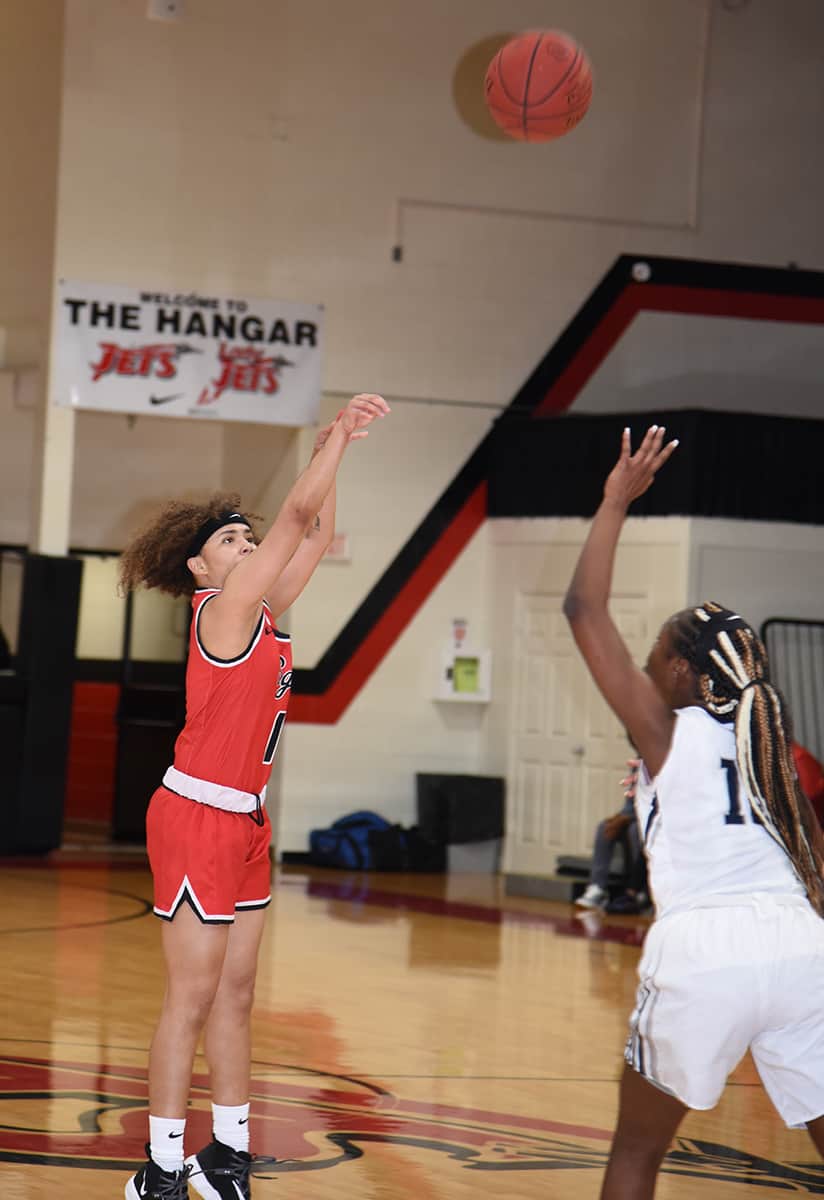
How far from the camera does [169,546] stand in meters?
4.00

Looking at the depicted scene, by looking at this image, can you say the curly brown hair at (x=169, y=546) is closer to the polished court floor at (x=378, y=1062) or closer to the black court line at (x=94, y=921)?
the polished court floor at (x=378, y=1062)

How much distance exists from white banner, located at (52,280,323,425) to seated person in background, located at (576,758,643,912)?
4.28 metres

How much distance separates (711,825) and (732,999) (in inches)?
11.7

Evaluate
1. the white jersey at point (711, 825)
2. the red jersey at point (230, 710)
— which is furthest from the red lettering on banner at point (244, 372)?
the white jersey at point (711, 825)

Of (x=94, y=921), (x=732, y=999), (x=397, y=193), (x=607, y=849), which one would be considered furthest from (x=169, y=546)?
(x=397, y=193)

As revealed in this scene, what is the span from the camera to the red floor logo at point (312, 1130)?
14.8ft

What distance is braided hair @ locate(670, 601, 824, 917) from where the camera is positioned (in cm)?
288

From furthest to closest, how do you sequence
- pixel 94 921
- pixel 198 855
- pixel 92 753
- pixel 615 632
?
pixel 92 753
pixel 94 921
pixel 198 855
pixel 615 632

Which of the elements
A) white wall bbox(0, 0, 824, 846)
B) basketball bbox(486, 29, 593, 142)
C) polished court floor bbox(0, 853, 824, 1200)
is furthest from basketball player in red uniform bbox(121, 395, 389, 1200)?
white wall bbox(0, 0, 824, 846)

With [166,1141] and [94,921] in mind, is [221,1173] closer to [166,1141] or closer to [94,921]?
[166,1141]

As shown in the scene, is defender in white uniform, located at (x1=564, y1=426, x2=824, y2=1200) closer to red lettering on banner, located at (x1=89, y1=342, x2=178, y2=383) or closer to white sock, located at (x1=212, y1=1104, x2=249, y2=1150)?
white sock, located at (x1=212, y1=1104, x2=249, y2=1150)

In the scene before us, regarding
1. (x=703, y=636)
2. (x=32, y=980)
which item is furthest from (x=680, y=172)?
(x=703, y=636)

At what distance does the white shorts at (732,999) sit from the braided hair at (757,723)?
97mm

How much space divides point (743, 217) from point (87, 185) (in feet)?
18.2
